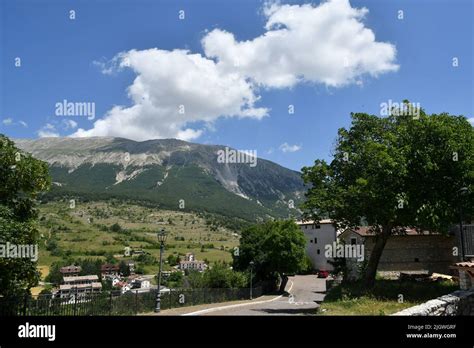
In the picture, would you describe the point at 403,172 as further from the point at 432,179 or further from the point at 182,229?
the point at 182,229

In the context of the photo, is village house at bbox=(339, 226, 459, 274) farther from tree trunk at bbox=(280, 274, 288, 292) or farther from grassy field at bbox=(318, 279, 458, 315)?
tree trunk at bbox=(280, 274, 288, 292)

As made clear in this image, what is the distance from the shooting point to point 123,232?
140m

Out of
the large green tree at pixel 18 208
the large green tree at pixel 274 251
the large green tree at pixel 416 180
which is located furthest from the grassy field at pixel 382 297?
the large green tree at pixel 274 251

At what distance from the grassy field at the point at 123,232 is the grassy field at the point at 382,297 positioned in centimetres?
8323

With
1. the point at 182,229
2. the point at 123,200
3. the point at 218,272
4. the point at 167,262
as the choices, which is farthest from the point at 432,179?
the point at 123,200

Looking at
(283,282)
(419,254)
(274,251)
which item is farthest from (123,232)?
(419,254)

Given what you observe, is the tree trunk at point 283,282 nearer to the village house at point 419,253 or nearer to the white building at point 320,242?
the village house at point 419,253

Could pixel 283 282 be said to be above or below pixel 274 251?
below

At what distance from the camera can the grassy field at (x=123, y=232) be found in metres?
112

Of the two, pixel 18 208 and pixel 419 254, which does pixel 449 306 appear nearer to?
pixel 18 208

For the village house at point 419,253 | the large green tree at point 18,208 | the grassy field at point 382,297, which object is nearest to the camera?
the large green tree at point 18,208

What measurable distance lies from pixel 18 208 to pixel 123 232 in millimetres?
126744

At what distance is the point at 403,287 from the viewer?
25.6m
